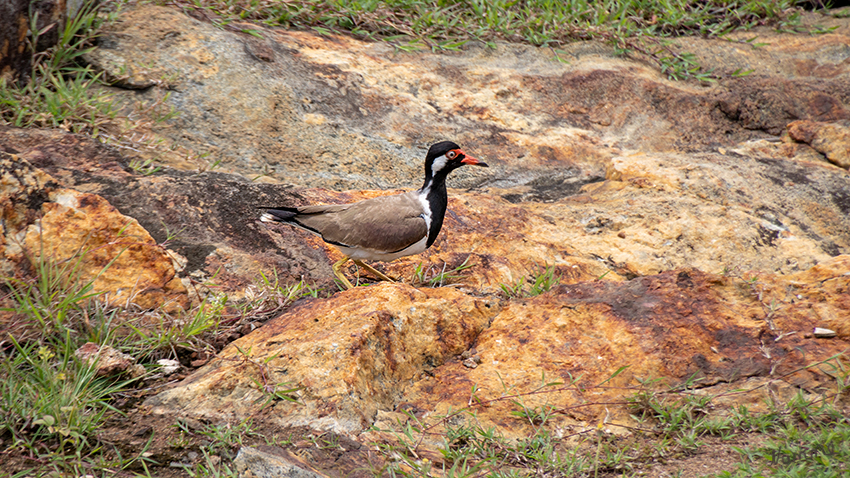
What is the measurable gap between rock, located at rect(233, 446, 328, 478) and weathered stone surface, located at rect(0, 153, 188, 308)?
138 cm

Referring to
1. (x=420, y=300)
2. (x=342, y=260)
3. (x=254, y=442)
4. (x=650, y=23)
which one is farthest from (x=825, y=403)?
(x=650, y=23)

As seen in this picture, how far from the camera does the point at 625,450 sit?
2.93m

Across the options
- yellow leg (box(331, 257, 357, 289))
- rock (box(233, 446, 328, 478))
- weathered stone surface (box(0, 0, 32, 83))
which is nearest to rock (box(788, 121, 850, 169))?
yellow leg (box(331, 257, 357, 289))

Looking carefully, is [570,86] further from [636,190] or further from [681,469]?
[681,469]

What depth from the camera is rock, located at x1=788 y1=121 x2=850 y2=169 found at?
5914mm

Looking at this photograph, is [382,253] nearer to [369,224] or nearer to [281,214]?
[369,224]

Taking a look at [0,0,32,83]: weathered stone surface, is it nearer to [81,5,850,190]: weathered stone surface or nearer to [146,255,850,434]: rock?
[81,5,850,190]: weathered stone surface

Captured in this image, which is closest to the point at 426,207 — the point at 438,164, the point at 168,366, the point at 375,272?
the point at 438,164

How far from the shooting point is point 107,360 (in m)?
3.11

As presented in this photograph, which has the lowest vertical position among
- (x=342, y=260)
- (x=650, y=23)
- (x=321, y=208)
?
(x=342, y=260)

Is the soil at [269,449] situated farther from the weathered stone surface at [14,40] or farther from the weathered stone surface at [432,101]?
the weathered stone surface at [14,40]

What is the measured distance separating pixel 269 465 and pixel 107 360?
A: 113 centimetres

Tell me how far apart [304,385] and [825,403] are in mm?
2537

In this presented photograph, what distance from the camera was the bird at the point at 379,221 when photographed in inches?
167
